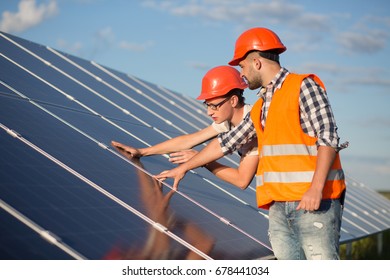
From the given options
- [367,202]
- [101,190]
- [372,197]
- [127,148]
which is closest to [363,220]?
[367,202]

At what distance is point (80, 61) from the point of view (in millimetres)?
12945

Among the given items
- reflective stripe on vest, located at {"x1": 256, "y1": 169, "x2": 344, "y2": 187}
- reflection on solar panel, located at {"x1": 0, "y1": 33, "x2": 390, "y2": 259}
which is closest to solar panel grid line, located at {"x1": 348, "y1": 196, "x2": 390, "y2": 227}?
reflection on solar panel, located at {"x1": 0, "y1": 33, "x2": 390, "y2": 259}

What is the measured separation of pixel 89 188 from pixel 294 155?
1794 mm

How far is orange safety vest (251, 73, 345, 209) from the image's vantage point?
5.62m

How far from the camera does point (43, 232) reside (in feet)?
15.5

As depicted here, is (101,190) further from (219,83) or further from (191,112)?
(191,112)

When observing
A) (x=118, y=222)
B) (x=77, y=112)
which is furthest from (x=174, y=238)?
(x=77, y=112)

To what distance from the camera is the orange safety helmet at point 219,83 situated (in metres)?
7.19

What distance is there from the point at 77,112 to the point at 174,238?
3223mm

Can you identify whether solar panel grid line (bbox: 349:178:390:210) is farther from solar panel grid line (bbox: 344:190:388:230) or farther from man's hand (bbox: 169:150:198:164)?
man's hand (bbox: 169:150:198:164)

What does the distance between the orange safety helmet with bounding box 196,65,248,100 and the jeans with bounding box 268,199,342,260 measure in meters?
1.75

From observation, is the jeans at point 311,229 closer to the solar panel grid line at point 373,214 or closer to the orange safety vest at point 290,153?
the orange safety vest at point 290,153

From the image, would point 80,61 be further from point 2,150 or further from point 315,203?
point 315,203

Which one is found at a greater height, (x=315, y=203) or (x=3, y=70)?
(x=3, y=70)
